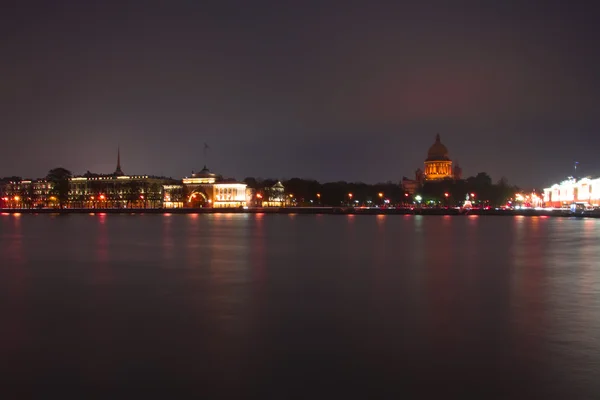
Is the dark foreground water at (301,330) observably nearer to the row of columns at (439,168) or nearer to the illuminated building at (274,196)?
the illuminated building at (274,196)

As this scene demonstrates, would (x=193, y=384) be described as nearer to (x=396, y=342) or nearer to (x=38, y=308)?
(x=396, y=342)

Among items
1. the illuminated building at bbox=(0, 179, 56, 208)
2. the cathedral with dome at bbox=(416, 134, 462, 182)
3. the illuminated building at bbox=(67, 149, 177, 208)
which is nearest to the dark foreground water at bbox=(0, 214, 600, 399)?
the illuminated building at bbox=(67, 149, 177, 208)

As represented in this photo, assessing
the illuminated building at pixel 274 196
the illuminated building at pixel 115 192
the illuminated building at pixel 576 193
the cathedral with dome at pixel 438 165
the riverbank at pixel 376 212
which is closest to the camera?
the riverbank at pixel 376 212

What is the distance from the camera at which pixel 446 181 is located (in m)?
156

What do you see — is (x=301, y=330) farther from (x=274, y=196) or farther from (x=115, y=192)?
(x=115, y=192)

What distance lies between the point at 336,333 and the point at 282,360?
2.22 metres

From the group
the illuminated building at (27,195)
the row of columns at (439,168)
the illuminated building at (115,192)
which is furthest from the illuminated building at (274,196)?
the illuminated building at (27,195)

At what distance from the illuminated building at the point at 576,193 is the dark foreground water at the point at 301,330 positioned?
122493 mm

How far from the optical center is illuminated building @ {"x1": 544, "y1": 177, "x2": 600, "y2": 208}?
136 metres

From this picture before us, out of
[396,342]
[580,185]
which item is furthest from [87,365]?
[580,185]

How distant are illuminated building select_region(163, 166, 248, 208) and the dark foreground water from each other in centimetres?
13321

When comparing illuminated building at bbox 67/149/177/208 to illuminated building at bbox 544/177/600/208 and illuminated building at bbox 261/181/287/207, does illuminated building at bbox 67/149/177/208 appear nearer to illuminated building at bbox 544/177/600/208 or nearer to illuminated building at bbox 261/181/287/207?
illuminated building at bbox 261/181/287/207

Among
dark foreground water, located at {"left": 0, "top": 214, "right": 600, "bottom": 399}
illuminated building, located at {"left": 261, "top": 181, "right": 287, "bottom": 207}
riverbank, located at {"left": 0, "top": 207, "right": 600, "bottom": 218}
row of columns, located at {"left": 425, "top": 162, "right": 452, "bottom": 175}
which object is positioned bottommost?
dark foreground water, located at {"left": 0, "top": 214, "right": 600, "bottom": 399}

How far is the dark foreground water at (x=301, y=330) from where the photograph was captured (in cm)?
950
